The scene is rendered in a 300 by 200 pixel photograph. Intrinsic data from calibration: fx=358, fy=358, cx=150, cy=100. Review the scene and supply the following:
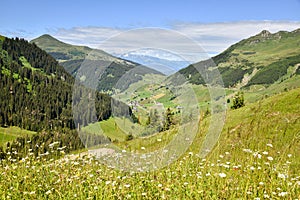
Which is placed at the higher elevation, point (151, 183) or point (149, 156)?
point (151, 183)

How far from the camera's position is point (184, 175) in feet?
19.5

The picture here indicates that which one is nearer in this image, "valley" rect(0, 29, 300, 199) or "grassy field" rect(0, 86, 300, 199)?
"grassy field" rect(0, 86, 300, 199)

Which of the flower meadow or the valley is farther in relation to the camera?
the valley

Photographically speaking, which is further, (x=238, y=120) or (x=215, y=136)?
(x=238, y=120)

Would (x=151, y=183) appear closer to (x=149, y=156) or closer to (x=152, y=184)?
(x=152, y=184)

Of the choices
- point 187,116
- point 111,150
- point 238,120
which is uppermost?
point 187,116

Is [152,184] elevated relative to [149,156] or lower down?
elevated

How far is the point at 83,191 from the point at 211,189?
1.82 meters

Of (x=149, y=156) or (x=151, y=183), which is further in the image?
(x=149, y=156)

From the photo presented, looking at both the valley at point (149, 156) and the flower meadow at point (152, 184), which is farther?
the valley at point (149, 156)

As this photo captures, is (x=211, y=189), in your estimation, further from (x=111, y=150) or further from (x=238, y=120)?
(x=238, y=120)

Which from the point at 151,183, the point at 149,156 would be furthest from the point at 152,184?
the point at 149,156

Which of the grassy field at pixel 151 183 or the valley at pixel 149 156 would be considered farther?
the valley at pixel 149 156

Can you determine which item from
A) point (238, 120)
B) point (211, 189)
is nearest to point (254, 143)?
point (211, 189)
